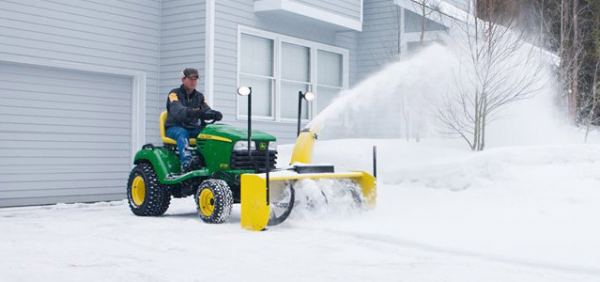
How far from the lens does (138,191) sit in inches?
424

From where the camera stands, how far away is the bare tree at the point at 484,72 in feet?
47.5

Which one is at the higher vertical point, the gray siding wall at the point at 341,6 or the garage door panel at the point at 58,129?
the gray siding wall at the point at 341,6

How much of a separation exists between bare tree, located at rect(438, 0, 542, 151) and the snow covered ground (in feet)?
5.79

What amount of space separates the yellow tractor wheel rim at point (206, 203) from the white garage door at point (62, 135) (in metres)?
4.33

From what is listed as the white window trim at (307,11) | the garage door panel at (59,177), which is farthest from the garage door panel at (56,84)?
the white window trim at (307,11)

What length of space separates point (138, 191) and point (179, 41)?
4602mm

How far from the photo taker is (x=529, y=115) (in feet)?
62.1

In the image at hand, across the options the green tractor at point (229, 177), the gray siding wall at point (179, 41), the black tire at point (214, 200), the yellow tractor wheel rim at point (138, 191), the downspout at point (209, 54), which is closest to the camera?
the green tractor at point (229, 177)

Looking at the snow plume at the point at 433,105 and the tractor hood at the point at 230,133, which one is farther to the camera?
the snow plume at the point at 433,105

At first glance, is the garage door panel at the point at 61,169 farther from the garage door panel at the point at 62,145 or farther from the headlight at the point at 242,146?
the headlight at the point at 242,146

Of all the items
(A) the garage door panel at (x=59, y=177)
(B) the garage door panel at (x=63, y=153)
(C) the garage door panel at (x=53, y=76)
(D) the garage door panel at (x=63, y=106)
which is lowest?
(A) the garage door panel at (x=59, y=177)

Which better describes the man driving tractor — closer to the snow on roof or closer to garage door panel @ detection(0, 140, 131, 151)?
garage door panel @ detection(0, 140, 131, 151)

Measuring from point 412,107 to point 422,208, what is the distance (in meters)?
7.66

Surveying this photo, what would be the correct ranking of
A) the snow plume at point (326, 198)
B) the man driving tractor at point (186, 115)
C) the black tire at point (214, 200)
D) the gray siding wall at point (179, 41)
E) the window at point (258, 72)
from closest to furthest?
the black tire at point (214, 200)
the snow plume at point (326, 198)
the man driving tractor at point (186, 115)
the gray siding wall at point (179, 41)
the window at point (258, 72)
